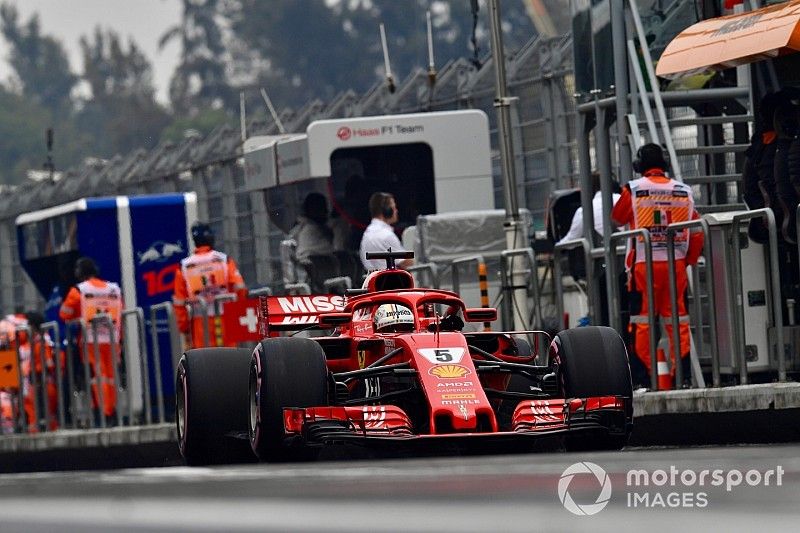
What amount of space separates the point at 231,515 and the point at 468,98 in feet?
52.8

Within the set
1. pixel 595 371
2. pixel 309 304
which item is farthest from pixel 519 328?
pixel 595 371

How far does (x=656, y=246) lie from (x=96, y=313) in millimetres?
6689

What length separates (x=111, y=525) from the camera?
8.97ft

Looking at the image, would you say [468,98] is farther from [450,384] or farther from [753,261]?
[450,384]

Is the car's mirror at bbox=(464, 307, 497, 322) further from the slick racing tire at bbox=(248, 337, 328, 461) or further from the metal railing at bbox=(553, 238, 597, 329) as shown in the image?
the metal railing at bbox=(553, 238, 597, 329)

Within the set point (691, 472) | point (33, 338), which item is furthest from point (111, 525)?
point (33, 338)

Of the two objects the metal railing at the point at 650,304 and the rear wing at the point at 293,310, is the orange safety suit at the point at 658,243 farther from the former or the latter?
the rear wing at the point at 293,310

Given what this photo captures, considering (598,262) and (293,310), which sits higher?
(598,262)

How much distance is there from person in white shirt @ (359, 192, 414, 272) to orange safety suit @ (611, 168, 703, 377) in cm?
332

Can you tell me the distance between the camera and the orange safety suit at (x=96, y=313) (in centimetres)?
1580

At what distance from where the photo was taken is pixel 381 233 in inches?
596

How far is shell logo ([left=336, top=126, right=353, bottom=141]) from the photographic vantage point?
17.9 metres

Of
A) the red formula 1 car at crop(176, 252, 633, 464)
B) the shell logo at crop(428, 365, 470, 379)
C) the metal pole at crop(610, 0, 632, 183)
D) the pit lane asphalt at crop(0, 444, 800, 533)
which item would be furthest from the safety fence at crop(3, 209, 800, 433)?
the pit lane asphalt at crop(0, 444, 800, 533)

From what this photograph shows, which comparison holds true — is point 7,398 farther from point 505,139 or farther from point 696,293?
point 696,293
